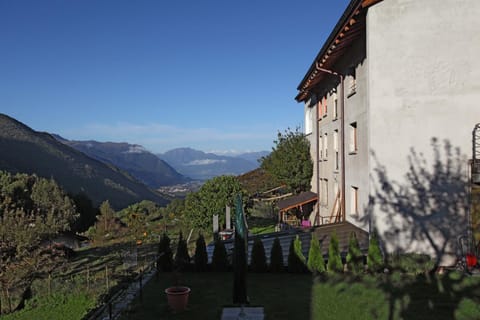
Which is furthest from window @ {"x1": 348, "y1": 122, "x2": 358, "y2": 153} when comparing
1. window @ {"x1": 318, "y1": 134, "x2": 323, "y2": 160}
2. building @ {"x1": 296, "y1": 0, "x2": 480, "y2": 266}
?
window @ {"x1": 318, "y1": 134, "x2": 323, "y2": 160}

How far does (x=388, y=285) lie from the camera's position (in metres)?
11.4

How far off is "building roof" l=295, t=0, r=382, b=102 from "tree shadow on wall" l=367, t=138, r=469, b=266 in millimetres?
4186

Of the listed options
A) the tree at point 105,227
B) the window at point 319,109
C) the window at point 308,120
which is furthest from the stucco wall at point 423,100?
the tree at point 105,227

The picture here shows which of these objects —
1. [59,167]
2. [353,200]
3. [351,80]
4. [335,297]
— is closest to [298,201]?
[353,200]

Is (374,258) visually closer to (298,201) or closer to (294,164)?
(298,201)

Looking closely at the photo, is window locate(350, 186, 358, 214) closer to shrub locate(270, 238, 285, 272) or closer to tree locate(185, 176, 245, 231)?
shrub locate(270, 238, 285, 272)

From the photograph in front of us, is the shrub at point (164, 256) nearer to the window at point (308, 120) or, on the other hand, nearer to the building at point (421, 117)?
the building at point (421, 117)

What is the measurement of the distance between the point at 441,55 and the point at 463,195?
160 inches

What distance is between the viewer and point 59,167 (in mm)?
Result: 128500

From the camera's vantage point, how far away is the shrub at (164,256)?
47.4ft

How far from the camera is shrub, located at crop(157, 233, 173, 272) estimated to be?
14.5 metres

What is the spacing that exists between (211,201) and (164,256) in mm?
10950

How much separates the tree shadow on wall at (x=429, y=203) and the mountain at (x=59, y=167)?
102252 mm

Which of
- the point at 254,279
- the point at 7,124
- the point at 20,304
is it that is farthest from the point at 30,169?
the point at 254,279
